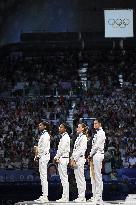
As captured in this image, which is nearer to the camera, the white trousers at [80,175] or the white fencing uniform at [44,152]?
the white trousers at [80,175]

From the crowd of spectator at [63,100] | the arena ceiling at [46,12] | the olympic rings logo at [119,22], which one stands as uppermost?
the arena ceiling at [46,12]

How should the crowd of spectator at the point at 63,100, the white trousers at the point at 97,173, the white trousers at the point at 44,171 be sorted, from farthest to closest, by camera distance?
the crowd of spectator at the point at 63,100
the white trousers at the point at 44,171
the white trousers at the point at 97,173

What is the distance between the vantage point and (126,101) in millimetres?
24750

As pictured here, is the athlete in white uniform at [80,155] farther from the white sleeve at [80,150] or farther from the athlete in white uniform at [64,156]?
the athlete in white uniform at [64,156]

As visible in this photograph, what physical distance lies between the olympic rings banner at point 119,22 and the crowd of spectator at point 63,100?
192cm

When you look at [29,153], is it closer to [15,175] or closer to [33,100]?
[15,175]

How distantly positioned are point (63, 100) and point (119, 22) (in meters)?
5.60

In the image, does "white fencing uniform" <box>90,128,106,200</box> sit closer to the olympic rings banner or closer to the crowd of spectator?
the crowd of spectator

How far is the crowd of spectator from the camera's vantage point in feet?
65.5

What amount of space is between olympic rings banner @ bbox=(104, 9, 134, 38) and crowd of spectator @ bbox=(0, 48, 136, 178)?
1918 mm

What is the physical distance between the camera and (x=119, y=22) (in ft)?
93.1

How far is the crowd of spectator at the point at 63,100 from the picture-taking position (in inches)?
786

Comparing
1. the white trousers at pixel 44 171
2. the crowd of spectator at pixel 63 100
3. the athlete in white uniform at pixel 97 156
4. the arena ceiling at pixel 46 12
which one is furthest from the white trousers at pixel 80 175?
the arena ceiling at pixel 46 12

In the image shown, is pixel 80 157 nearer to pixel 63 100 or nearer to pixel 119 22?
pixel 63 100
